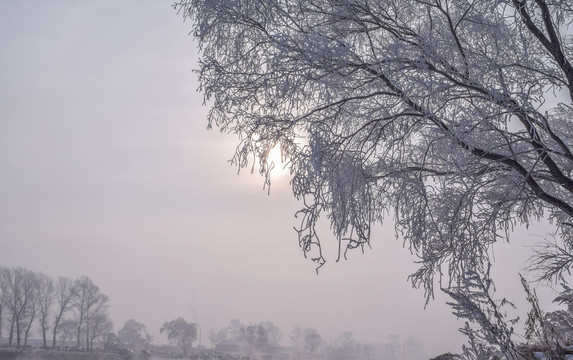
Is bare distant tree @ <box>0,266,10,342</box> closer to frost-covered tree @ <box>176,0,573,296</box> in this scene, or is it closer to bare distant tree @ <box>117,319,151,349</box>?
bare distant tree @ <box>117,319,151,349</box>

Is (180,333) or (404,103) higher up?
(404,103)

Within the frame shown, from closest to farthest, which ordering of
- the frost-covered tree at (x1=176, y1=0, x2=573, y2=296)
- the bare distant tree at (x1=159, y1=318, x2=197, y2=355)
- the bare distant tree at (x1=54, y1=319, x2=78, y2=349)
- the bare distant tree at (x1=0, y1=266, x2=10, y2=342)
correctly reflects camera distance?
the frost-covered tree at (x1=176, y1=0, x2=573, y2=296) < the bare distant tree at (x1=0, y1=266, x2=10, y2=342) < the bare distant tree at (x1=54, y1=319, x2=78, y2=349) < the bare distant tree at (x1=159, y1=318, x2=197, y2=355)

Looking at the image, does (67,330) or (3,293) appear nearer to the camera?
(3,293)

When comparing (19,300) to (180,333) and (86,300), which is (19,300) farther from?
(180,333)

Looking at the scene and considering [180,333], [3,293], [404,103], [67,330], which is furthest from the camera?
[180,333]

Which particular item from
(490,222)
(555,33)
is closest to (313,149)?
(490,222)

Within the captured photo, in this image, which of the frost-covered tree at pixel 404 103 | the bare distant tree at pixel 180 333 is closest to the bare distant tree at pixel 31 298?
the bare distant tree at pixel 180 333

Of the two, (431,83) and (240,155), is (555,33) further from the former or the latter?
(240,155)

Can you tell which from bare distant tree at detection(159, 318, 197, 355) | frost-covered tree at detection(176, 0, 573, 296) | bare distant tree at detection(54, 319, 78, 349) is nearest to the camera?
frost-covered tree at detection(176, 0, 573, 296)

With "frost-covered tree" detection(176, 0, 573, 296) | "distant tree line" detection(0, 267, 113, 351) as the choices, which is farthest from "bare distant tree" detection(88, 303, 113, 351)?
"frost-covered tree" detection(176, 0, 573, 296)

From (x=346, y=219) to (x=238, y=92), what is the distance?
235cm

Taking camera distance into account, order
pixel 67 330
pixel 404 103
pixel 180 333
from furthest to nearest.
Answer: pixel 180 333, pixel 67 330, pixel 404 103

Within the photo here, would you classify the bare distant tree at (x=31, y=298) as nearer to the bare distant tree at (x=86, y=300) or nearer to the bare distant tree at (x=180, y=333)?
the bare distant tree at (x=86, y=300)

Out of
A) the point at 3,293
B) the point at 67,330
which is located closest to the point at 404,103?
the point at 3,293
